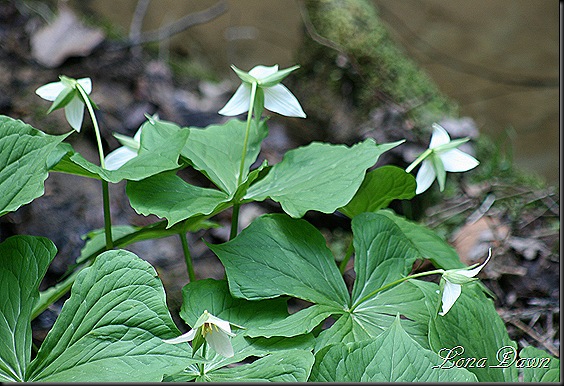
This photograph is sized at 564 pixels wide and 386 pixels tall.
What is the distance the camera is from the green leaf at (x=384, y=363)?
521mm

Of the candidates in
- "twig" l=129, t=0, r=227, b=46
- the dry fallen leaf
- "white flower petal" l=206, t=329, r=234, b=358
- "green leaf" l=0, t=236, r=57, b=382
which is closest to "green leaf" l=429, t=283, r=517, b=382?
"white flower petal" l=206, t=329, r=234, b=358

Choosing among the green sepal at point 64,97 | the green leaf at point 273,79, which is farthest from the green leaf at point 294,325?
the green sepal at point 64,97

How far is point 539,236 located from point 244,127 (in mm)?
771

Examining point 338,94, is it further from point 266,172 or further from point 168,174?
point 168,174

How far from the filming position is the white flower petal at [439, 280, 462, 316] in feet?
1.97

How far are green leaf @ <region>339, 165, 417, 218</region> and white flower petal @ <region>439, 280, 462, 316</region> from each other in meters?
0.19

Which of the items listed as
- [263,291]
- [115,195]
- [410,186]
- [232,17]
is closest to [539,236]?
[410,186]

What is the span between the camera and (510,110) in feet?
10.8

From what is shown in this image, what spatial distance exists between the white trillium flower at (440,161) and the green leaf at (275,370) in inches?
13.3

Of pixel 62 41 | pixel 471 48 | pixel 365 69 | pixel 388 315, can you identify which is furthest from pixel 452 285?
pixel 471 48

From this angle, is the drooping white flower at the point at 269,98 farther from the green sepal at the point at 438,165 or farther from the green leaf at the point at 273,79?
the green sepal at the point at 438,165

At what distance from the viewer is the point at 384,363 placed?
0.53 metres

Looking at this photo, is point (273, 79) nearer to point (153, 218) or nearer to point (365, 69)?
point (153, 218)

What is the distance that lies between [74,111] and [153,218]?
640mm
